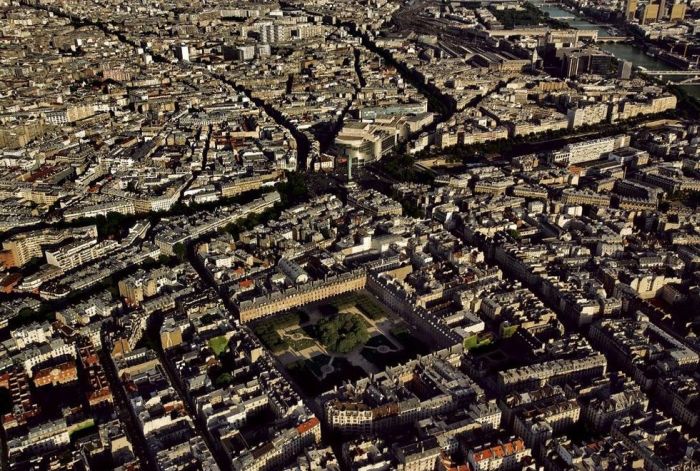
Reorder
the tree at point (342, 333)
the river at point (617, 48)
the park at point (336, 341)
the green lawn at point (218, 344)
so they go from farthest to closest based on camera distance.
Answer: the river at point (617, 48), the tree at point (342, 333), the green lawn at point (218, 344), the park at point (336, 341)

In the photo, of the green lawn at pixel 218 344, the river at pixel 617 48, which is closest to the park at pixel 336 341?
the green lawn at pixel 218 344

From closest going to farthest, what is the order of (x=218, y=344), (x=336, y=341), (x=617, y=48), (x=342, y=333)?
(x=218, y=344) → (x=336, y=341) → (x=342, y=333) → (x=617, y=48)

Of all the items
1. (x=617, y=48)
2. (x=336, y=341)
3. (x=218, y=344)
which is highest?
(x=617, y=48)

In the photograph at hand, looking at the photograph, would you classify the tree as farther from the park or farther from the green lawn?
the green lawn

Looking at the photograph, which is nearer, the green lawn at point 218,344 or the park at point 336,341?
the park at point 336,341

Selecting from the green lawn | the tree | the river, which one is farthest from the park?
the river

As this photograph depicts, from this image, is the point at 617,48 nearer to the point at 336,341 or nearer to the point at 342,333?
the point at 342,333

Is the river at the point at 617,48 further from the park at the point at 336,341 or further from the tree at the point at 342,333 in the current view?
the tree at the point at 342,333

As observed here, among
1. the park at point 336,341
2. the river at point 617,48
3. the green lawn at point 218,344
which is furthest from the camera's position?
the river at point 617,48

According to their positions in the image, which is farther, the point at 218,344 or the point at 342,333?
the point at 342,333

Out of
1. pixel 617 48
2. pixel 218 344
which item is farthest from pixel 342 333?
pixel 617 48

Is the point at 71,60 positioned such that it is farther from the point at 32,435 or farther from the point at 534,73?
the point at 32,435

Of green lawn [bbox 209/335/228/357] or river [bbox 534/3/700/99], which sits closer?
green lawn [bbox 209/335/228/357]
